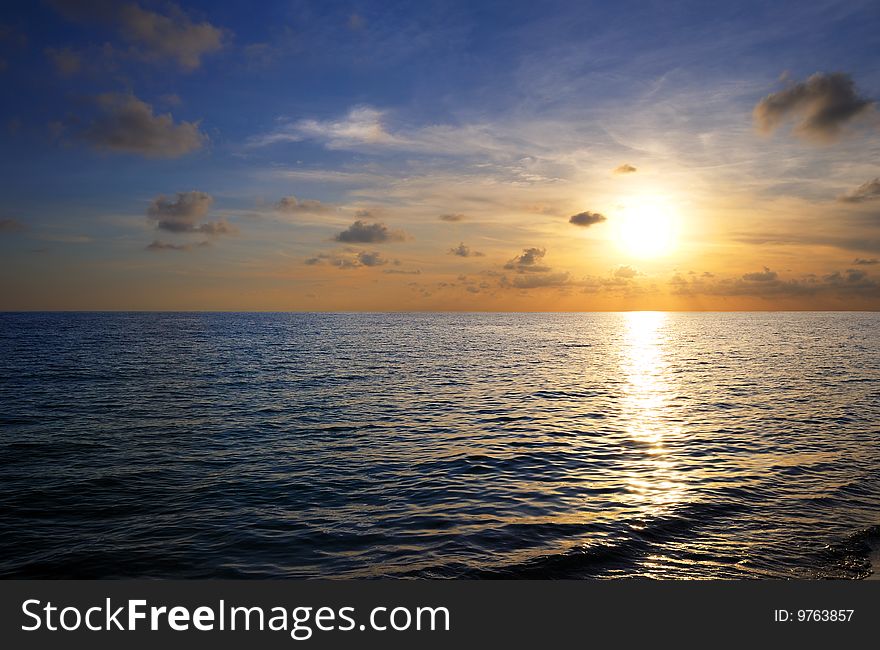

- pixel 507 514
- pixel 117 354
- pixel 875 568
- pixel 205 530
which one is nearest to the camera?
pixel 875 568

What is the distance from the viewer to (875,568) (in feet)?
46.0

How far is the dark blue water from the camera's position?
15148 millimetres

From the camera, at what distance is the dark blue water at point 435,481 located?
49.7 feet

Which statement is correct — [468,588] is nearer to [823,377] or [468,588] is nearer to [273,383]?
[273,383]

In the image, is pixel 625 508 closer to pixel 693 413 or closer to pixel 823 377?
pixel 693 413

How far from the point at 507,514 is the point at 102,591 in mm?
12242

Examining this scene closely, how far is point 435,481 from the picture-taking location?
22656mm

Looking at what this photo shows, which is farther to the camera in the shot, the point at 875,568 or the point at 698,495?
the point at 698,495

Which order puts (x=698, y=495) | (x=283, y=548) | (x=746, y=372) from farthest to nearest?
(x=746, y=372), (x=698, y=495), (x=283, y=548)

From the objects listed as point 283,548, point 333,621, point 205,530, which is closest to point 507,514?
point 283,548

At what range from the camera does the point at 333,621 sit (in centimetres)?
1093

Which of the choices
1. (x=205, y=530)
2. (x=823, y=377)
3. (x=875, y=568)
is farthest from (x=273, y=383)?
(x=823, y=377)

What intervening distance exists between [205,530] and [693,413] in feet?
115

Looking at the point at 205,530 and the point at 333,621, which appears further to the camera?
the point at 205,530
